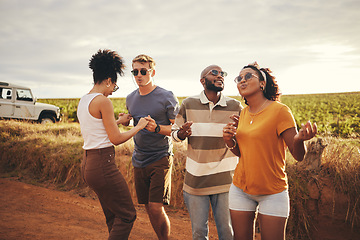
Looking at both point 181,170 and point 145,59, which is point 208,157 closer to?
point 145,59

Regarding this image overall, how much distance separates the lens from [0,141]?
30.0 feet

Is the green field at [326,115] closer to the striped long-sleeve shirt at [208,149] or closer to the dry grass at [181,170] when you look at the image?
the dry grass at [181,170]

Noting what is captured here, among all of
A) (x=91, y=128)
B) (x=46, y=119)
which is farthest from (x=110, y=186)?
(x=46, y=119)

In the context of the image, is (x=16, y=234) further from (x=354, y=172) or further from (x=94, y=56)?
(x=354, y=172)

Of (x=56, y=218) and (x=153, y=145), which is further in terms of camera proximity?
(x=56, y=218)

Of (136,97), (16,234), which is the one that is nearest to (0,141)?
(16,234)

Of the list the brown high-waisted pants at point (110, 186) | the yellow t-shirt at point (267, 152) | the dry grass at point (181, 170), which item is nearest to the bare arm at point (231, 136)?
the yellow t-shirt at point (267, 152)

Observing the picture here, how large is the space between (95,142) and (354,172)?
5.09m

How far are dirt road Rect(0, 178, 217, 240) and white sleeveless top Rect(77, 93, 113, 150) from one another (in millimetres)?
2368

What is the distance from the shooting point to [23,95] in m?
14.7

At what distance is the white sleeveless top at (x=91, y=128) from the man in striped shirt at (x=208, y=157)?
808 millimetres

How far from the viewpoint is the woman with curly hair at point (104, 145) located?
2715mm

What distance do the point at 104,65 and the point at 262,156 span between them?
1.82m

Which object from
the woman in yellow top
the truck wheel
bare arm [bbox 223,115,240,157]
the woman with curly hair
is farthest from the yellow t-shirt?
the truck wheel
